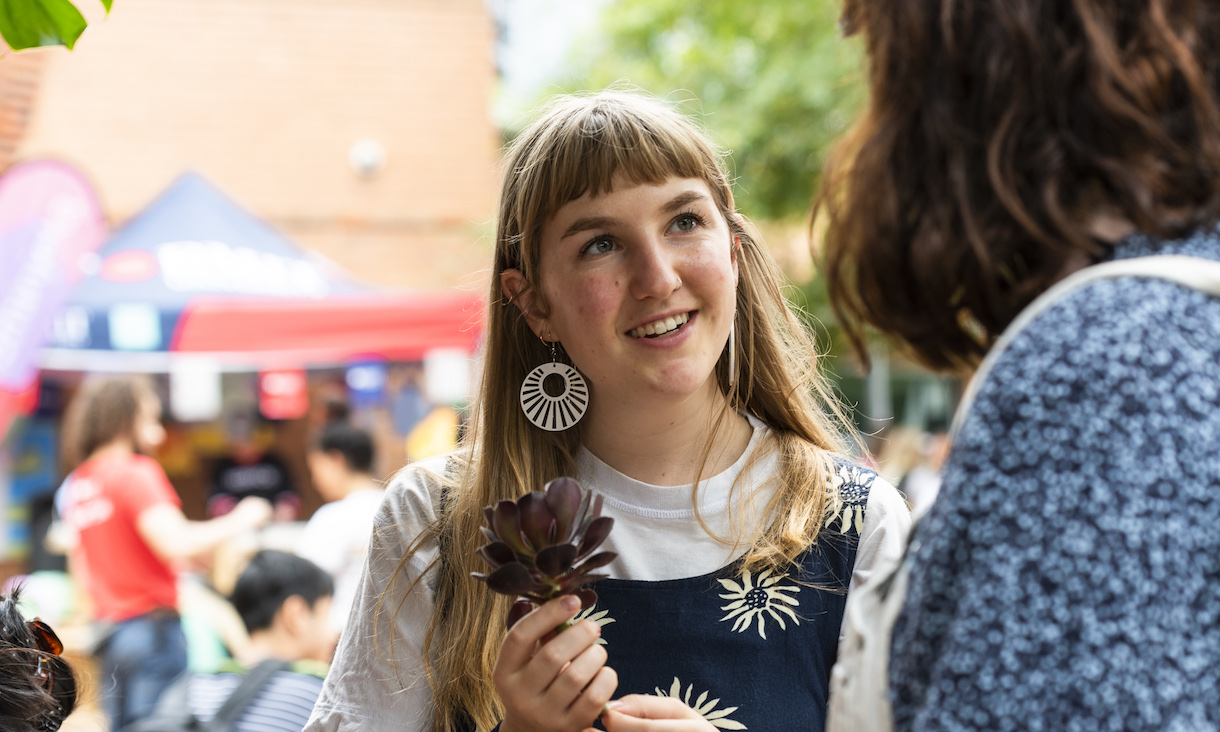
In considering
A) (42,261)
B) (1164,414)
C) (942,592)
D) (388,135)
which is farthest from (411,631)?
(388,135)

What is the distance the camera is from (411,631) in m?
1.67

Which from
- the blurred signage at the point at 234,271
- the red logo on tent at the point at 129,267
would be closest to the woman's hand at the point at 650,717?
the blurred signage at the point at 234,271

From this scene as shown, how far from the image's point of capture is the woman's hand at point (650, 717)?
1180 mm

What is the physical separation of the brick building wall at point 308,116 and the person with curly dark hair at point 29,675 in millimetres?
8787

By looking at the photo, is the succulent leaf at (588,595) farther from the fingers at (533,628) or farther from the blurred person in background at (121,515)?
the blurred person in background at (121,515)

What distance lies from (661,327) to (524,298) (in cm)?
31

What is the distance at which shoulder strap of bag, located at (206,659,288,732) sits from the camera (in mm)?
2643

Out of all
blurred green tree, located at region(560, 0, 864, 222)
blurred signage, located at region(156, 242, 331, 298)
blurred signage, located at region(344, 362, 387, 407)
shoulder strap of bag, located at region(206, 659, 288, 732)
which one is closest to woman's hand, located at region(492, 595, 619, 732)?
shoulder strap of bag, located at region(206, 659, 288, 732)

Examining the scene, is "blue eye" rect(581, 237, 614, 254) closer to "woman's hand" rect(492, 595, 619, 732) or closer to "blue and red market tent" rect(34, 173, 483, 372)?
"woman's hand" rect(492, 595, 619, 732)

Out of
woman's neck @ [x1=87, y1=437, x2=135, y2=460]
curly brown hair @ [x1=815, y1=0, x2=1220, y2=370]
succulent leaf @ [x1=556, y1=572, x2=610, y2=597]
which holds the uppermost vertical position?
curly brown hair @ [x1=815, y1=0, x2=1220, y2=370]

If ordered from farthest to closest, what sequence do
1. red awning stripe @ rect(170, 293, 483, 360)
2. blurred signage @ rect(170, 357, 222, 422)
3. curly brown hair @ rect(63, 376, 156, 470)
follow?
blurred signage @ rect(170, 357, 222, 422)
red awning stripe @ rect(170, 293, 483, 360)
curly brown hair @ rect(63, 376, 156, 470)

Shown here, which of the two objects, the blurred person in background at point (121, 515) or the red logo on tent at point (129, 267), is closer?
the blurred person in background at point (121, 515)

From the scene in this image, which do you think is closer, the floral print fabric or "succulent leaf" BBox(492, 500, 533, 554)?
"succulent leaf" BBox(492, 500, 533, 554)

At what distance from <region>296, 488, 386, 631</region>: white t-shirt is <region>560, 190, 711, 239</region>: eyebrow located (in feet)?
10.6
